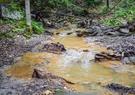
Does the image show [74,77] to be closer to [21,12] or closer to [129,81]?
[129,81]

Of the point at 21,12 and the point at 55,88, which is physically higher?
the point at 21,12

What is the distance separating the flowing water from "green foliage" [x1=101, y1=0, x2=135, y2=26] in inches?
396

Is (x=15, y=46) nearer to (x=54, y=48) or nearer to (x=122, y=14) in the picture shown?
(x=54, y=48)

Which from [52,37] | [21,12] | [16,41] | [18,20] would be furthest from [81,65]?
[21,12]

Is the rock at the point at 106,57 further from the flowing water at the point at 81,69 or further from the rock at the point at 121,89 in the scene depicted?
the rock at the point at 121,89

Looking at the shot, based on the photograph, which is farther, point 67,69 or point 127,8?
point 127,8

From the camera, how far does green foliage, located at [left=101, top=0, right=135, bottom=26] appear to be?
26.7 metres

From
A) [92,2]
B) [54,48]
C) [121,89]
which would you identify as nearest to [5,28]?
[54,48]

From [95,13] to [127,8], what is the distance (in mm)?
3112

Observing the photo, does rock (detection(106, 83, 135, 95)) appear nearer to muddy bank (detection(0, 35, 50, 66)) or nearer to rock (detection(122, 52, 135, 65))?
rock (detection(122, 52, 135, 65))

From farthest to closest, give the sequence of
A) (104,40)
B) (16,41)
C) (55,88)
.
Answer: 1. (104,40)
2. (16,41)
3. (55,88)

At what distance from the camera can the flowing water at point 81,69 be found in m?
11.1

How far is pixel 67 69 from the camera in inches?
517

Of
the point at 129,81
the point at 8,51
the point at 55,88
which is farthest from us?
the point at 8,51
